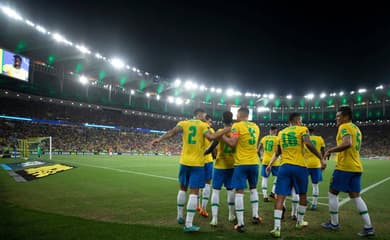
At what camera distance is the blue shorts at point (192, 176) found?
5.21m

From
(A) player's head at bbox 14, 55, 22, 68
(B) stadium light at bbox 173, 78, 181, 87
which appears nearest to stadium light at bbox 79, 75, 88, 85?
(B) stadium light at bbox 173, 78, 181, 87

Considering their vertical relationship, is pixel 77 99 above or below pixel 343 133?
above

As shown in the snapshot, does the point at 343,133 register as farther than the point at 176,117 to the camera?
No

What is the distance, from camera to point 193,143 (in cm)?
541

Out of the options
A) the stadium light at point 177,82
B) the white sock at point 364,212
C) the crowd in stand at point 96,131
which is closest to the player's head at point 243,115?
the white sock at point 364,212

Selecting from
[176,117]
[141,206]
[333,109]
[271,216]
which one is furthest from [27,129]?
[333,109]

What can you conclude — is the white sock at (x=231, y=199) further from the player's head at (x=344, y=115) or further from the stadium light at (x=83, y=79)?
the stadium light at (x=83, y=79)

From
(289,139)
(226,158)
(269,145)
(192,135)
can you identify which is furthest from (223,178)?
(269,145)

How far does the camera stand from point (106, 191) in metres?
9.21

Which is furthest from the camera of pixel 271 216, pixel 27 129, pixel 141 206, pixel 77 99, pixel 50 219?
pixel 77 99

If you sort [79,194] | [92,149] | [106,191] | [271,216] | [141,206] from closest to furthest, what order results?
[271,216], [141,206], [79,194], [106,191], [92,149]

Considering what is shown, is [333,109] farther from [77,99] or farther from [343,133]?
[343,133]

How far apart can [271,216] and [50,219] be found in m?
4.98

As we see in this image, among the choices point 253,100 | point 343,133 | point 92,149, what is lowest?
point 92,149
